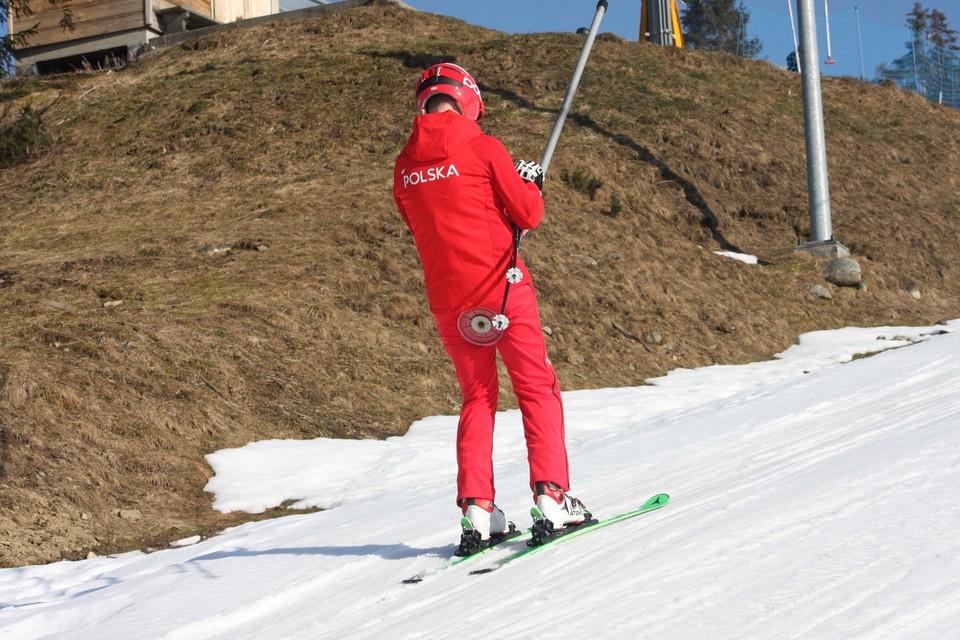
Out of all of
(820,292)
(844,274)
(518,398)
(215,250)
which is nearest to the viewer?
(518,398)

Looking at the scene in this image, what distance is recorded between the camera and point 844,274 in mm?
18438

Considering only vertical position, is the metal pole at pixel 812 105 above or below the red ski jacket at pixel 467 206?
above

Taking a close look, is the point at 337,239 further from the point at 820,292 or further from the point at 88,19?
the point at 88,19

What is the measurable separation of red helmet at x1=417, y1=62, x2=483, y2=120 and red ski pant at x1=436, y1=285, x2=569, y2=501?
91 centimetres

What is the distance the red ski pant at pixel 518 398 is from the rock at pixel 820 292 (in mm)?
14368

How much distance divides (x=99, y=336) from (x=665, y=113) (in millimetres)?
16668

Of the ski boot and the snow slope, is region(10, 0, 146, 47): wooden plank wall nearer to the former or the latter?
the snow slope

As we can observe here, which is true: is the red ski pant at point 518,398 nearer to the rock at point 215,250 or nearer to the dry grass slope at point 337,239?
the dry grass slope at point 337,239

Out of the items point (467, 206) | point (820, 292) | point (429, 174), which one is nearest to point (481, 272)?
point (467, 206)

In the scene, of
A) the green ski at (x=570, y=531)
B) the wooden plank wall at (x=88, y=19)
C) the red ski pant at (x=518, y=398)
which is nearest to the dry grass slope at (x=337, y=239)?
the wooden plank wall at (x=88, y=19)

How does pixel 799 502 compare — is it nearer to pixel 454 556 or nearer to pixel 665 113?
pixel 454 556

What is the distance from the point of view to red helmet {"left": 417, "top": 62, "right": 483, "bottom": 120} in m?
4.71

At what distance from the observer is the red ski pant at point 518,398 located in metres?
4.55

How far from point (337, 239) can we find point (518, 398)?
10255mm
